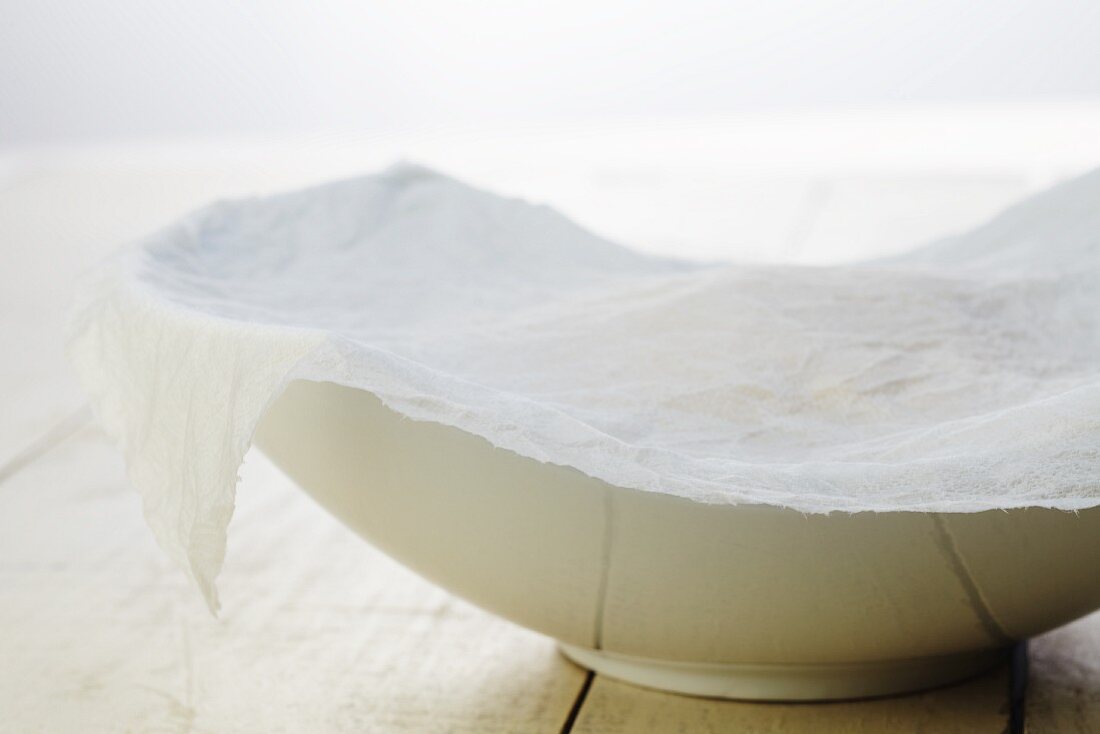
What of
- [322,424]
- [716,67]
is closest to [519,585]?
[322,424]

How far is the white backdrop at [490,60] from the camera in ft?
Answer: 8.70

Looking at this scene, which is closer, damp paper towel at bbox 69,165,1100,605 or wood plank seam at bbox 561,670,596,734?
damp paper towel at bbox 69,165,1100,605

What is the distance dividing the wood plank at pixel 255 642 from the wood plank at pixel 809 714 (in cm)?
2

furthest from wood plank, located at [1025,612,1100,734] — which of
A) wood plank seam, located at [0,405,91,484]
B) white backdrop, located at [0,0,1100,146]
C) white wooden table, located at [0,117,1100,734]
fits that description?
white backdrop, located at [0,0,1100,146]

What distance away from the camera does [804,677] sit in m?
0.49

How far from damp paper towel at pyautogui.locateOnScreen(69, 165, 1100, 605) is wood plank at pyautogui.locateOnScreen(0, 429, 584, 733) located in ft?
0.40

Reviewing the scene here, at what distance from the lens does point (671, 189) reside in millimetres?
1849

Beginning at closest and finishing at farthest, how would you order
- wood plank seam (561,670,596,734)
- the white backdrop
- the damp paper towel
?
the damp paper towel
wood plank seam (561,670,596,734)
the white backdrop

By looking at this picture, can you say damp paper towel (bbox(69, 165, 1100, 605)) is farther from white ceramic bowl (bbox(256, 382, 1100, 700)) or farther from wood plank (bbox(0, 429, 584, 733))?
wood plank (bbox(0, 429, 584, 733))

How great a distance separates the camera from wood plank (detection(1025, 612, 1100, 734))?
497 mm

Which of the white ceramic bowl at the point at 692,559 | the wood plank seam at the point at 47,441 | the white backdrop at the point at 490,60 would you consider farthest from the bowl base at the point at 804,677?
the white backdrop at the point at 490,60

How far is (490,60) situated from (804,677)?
258cm

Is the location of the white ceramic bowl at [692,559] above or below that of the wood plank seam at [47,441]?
above

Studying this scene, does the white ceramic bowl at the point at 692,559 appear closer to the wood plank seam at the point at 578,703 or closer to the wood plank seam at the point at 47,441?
the wood plank seam at the point at 578,703
